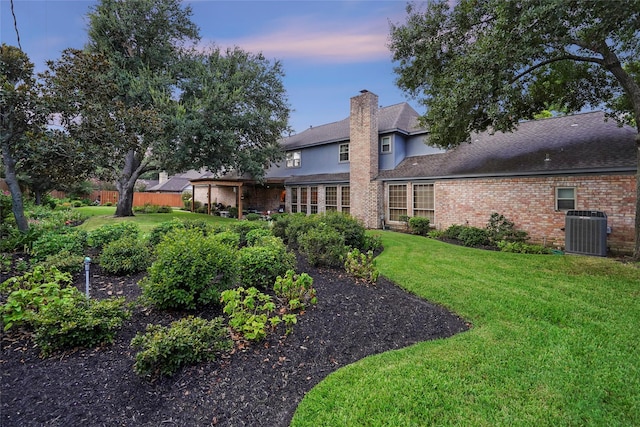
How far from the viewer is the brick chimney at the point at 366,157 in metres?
15.4

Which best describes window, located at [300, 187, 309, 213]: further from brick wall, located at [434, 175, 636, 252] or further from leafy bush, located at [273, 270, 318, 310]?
leafy bush, located at [273, 270, 318, 310]

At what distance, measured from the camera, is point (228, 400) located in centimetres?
272

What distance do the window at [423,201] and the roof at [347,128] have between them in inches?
107

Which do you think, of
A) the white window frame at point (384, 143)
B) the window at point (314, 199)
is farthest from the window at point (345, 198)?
the white window frame at point (384, 143)

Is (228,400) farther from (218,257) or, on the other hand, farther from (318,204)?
(318,204)

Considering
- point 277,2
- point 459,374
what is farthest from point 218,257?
point 277,2

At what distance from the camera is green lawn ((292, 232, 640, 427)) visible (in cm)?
263

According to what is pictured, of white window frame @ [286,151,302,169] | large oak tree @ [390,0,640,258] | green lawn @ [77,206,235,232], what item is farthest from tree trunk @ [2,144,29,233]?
white window frame @ [286,151,302,169]

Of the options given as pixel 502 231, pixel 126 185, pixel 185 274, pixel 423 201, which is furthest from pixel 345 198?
pixel 185 274

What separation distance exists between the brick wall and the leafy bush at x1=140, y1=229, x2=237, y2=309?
11170mm

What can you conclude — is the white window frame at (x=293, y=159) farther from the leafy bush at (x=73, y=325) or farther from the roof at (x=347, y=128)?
the leafy bush at (x=73, y=325)

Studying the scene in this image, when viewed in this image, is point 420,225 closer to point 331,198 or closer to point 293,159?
point 331,198

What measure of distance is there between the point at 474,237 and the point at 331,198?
27.4 feet

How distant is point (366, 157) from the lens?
15602mm
